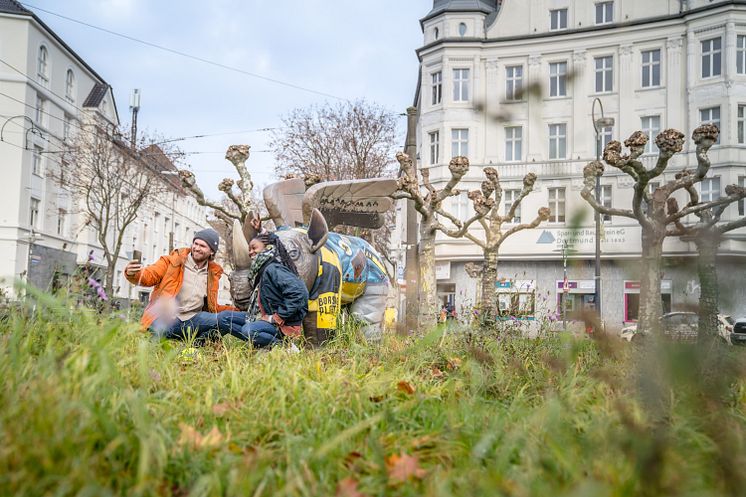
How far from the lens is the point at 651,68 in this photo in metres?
4.66

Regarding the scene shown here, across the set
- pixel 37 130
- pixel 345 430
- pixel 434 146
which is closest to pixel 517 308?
pixel 345 430

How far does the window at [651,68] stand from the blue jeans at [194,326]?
372 cm

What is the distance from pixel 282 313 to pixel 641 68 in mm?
3183

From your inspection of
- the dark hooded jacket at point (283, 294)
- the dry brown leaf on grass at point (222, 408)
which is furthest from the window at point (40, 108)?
the dry brown leaf on grass at point (222, 408)

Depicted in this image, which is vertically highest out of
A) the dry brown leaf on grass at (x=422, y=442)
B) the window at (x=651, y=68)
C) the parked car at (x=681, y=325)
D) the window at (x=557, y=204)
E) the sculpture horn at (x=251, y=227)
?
the window at (x=651, y=68)

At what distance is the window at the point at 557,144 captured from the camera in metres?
1.88

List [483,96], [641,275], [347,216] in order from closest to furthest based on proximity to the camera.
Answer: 1. [483,96]
2. [641,275]
3. [347,216]

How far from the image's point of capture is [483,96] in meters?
1.99

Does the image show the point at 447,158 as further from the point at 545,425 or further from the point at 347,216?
the point at 545,425

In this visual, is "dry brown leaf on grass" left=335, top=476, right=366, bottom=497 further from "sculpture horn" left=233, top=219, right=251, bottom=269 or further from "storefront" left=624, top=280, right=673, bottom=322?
"sculpture horn" left=233, top=219, right=251, bottom=269

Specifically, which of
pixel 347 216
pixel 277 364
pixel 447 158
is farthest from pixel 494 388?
pixel 447 158

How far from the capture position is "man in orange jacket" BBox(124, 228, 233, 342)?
19.0 feet

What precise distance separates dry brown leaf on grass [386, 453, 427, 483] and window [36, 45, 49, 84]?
3455cm

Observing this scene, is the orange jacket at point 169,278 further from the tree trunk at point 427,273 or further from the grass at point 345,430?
the tree trunk at point 427,273
